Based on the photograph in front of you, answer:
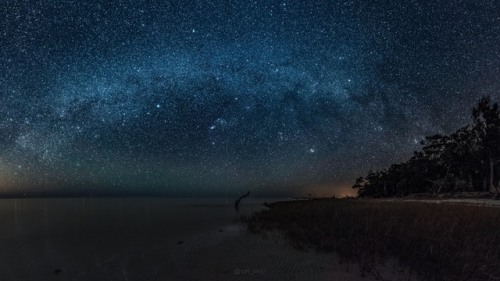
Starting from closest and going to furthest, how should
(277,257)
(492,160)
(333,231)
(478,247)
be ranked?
(478,247), (277,257), (333,231), (492,160)

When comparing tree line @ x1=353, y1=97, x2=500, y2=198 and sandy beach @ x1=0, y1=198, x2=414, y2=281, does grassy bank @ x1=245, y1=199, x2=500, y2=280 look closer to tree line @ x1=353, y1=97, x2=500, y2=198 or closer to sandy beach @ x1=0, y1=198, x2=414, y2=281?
sandy beach @ x1=0, y1=198, x2=414, y2=281

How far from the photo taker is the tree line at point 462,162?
61688 mm

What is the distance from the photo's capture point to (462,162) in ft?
218

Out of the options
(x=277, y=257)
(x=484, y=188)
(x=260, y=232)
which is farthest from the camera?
(x=484, y=188)

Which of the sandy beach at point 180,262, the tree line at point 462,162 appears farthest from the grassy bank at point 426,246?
the tree line at point 462,162

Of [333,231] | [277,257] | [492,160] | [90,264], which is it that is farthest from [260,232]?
[492,160]

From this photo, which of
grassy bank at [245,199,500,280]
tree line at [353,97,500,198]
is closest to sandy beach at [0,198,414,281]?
grassy bank at [245,199,500,280]

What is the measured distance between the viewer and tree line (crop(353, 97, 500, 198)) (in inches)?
2429

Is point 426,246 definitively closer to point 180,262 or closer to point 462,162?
point 180,262

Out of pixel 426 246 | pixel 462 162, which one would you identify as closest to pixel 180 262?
pixel 426 246

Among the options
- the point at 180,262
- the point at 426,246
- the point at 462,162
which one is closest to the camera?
the point at 426,246

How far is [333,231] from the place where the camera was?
19703 millimetres

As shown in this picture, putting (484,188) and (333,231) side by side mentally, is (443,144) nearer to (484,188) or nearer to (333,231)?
(484,188)

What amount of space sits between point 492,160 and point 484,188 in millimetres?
7072
